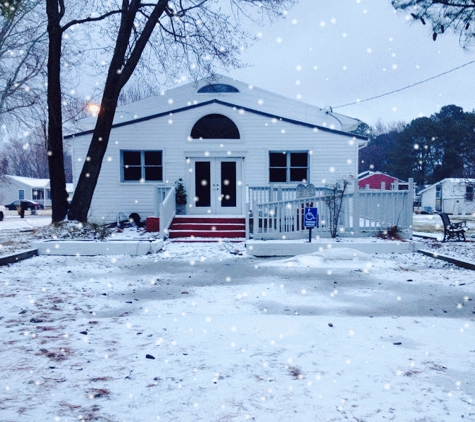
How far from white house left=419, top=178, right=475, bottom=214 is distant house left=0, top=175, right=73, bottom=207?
47.9m

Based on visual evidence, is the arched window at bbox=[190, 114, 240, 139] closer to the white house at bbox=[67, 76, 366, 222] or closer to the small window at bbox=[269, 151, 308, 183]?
the white house at bbox=[67, 76, 366, 222]

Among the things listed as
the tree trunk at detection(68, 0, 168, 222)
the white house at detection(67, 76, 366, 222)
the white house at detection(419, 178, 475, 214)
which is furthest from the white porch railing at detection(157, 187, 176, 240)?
the white house at detection(419, 178, 475, 214)

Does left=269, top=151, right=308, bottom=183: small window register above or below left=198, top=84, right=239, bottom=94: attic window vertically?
below

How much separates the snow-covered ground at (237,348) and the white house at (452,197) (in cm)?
3562

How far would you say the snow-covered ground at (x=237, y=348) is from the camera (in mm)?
2600

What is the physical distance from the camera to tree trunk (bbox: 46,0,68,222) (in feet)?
41.3

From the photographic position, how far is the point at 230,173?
15633mm

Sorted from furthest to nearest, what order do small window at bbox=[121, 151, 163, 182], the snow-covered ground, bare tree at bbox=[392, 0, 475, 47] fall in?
1. small window at bbox=[121, 151, 163, 182]
2. bare tree at bbox=[392, 0, 475, 47]
3. the snow-covered ground

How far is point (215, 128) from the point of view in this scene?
15.7 metres

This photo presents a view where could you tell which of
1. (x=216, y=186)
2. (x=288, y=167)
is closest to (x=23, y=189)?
(x=216, y=186)

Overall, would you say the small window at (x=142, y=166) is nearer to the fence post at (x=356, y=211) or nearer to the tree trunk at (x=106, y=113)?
the tree trunk at (x=106, y=113)

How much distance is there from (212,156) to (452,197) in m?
34.7

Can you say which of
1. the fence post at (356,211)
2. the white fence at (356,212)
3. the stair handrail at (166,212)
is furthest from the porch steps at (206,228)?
the fence post at (356,211)

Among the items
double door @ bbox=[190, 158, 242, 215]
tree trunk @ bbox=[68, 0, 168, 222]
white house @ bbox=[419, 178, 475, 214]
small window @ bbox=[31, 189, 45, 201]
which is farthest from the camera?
small window @ bbox=[31, 189, 45, 201]
